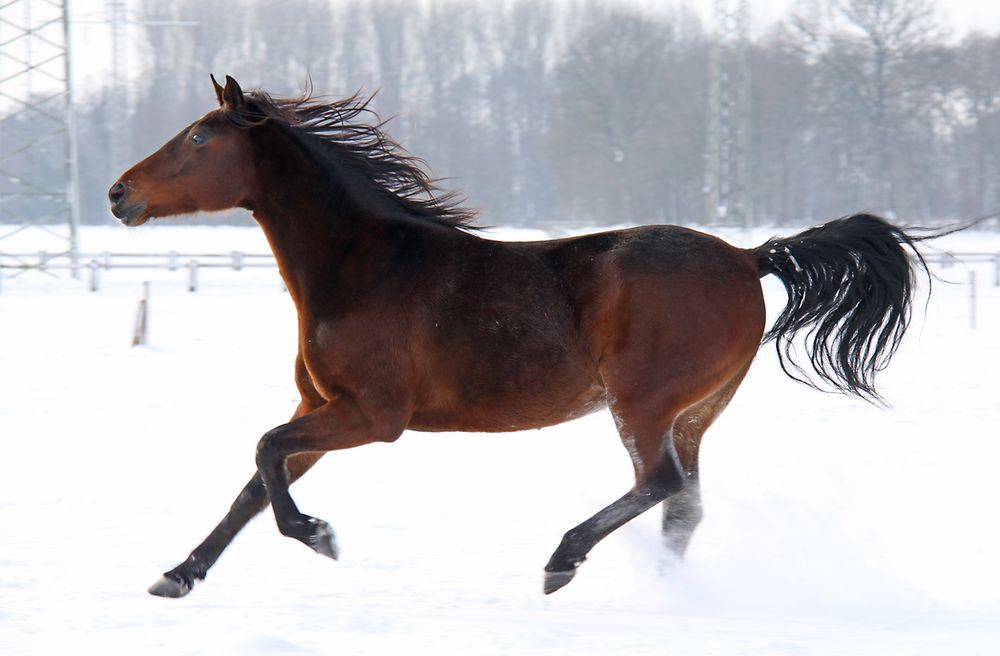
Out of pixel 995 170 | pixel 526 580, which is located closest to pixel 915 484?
pixel 526 580

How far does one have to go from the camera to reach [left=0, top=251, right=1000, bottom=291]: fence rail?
76.0ft

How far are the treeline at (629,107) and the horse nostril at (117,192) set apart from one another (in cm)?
4016

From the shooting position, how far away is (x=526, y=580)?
14.4 ft

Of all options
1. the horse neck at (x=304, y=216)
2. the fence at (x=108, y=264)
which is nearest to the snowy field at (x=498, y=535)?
the horse neck at (x=304, y=216)

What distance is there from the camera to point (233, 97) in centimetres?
441

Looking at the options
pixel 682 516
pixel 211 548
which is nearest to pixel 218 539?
pixel 211 548

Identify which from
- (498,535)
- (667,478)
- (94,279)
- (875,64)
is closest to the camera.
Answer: (667,478)

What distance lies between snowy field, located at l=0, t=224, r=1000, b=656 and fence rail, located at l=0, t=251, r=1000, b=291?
43.3ft

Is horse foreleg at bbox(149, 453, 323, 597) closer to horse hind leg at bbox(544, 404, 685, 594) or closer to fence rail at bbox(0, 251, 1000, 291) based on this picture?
horse hind leg at bbox(544, 404, 685, 594)

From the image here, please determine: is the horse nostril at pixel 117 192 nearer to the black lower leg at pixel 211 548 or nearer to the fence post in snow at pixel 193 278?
the black lower leg at pixel 211 548

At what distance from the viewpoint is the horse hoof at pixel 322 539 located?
13.0 feet

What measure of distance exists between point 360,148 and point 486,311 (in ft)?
3.14

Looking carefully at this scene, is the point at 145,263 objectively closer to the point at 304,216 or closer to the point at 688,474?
the point at 304,216

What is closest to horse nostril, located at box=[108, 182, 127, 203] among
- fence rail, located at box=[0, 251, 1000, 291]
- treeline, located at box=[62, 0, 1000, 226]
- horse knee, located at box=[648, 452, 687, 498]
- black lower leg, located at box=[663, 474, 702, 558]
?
horse knee, located at box=[648, 452, 687, 498]
